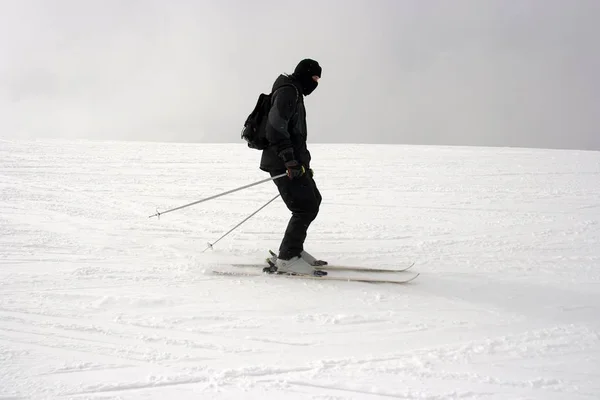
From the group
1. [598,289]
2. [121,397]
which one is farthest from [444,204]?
[121,397]

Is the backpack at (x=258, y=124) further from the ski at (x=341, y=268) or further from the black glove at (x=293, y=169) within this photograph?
the ski at (x=341, y=268)

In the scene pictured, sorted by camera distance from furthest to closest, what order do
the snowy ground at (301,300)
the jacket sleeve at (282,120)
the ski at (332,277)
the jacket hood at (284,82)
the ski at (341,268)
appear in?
1. the ski at (341,268)
2. the ski at (332,277)
3. the jacket hood at (284,82)
4. the jacket sleeve at (282,120)
5. the snowy ground at (301,300)

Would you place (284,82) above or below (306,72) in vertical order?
below

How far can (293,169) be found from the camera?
4.38 m

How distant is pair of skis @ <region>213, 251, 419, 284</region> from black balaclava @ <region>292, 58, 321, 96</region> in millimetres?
1817

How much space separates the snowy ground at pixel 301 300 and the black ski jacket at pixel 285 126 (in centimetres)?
119

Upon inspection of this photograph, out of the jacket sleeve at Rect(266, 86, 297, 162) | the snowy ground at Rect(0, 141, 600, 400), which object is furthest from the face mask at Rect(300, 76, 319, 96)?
the snowy ground at Rect(0, 141, 600, 400)

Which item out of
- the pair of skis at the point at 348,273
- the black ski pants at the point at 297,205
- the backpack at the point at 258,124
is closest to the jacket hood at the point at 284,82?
the backpack at the point at 258,124

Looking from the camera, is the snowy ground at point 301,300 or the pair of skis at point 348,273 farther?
the pair of skis at point 348,273

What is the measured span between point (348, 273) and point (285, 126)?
162cm

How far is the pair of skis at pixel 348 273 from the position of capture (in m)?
4.56

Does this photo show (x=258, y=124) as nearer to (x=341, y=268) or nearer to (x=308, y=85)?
(x=308, y=85)

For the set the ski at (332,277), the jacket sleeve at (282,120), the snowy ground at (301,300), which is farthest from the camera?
the ski at (332,277)

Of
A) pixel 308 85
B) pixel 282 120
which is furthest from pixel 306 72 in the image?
pixel 282 120
